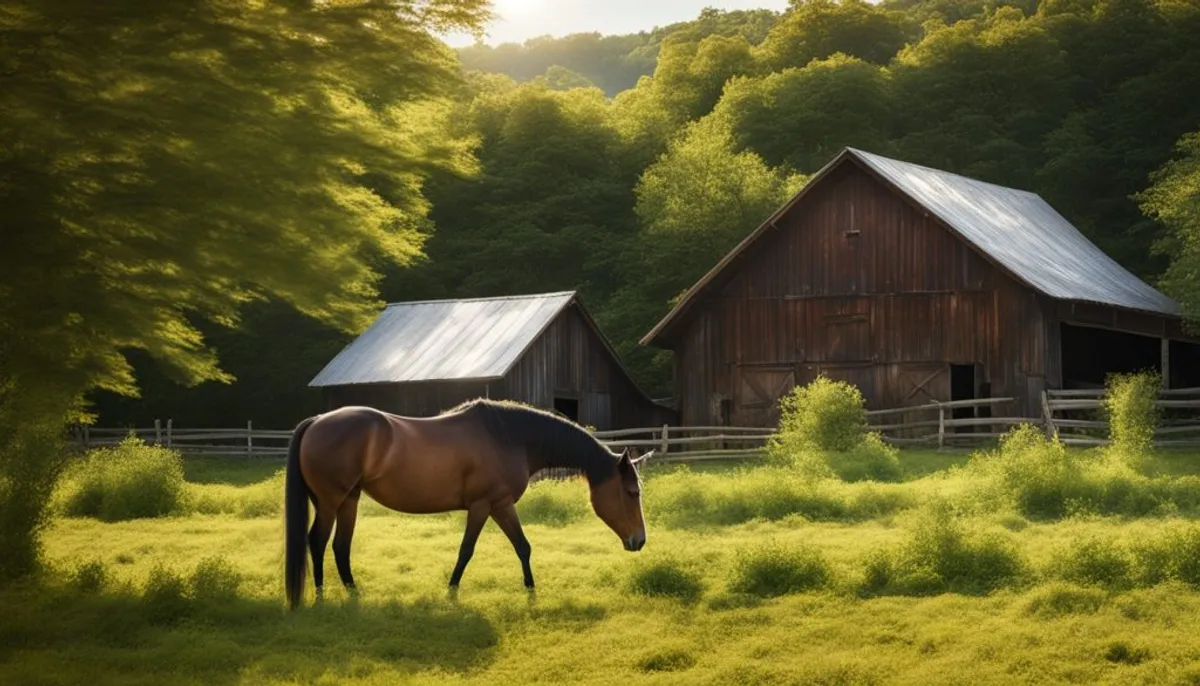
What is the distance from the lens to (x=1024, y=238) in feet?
110

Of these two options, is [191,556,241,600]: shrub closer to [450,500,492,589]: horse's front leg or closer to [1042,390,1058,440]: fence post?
[450,500,492,589]: horse's front leg

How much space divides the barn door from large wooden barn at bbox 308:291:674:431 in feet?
14.9

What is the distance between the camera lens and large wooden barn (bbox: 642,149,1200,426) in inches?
1196

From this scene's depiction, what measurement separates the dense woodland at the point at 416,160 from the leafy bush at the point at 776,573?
165 inches

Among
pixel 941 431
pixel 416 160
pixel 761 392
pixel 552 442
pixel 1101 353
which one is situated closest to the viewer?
pixel 416 160

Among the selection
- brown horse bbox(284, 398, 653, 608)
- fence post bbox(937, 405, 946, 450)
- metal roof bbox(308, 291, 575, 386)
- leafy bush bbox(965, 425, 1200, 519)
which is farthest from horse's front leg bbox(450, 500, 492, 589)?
metal roof bbox(308, 291, 575, 386)

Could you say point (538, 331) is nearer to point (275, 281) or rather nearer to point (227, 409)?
point (227, 409)

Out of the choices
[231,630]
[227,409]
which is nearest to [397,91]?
[231,630]

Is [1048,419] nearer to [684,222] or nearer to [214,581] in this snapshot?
[214,581]

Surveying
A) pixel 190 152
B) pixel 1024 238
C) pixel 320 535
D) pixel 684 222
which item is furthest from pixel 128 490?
pixel 684 222

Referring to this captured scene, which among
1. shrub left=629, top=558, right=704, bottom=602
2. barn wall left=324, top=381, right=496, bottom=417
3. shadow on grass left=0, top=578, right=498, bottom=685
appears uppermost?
barn wall left=324, top=381, right=496, bottom=417

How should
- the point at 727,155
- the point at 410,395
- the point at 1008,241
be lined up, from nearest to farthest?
the point at 1008,241 → the point at 410,395 → the point at 727,155

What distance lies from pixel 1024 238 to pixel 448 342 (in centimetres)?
1370

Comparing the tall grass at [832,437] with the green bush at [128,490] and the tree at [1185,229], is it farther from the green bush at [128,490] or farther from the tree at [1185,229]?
the green bush at [128,490]
